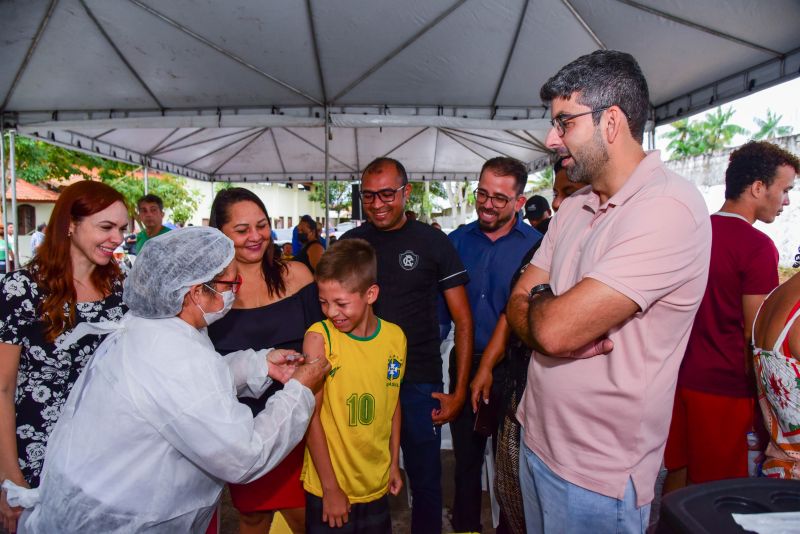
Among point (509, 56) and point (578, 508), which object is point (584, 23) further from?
point (578, 508)

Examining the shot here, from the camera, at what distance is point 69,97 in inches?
229

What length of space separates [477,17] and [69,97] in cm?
505

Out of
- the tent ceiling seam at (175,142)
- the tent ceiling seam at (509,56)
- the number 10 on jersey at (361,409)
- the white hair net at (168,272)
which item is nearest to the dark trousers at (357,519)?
the number 10 on jersey at (361,409)

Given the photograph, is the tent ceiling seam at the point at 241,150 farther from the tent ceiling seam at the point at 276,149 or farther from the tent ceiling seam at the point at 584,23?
the tent ceiling seam at the point at 584,23

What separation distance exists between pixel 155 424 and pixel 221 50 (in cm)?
483

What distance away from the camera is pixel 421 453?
2592 millimetres

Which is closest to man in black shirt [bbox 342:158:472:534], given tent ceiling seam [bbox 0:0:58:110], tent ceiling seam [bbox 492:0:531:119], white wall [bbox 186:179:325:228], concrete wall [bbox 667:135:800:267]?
tent ceiling seam [bbox 492:0:531:119]

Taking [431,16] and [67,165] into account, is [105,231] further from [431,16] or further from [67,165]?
[67,165]

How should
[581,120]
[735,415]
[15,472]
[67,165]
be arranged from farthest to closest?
[67,165] < [735,415] < [15,472] < [581,120]

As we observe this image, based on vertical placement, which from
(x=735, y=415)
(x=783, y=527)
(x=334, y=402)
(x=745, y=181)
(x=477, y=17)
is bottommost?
(x=735, y=415)

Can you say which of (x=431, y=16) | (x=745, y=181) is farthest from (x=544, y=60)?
(x=745, y=181)

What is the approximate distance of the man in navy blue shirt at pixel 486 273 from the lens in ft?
9.14

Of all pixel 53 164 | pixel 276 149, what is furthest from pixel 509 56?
pixel 53 164

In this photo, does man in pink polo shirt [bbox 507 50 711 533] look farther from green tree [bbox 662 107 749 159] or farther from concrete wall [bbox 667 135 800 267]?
green tree [bbox 662 107 749 159]
